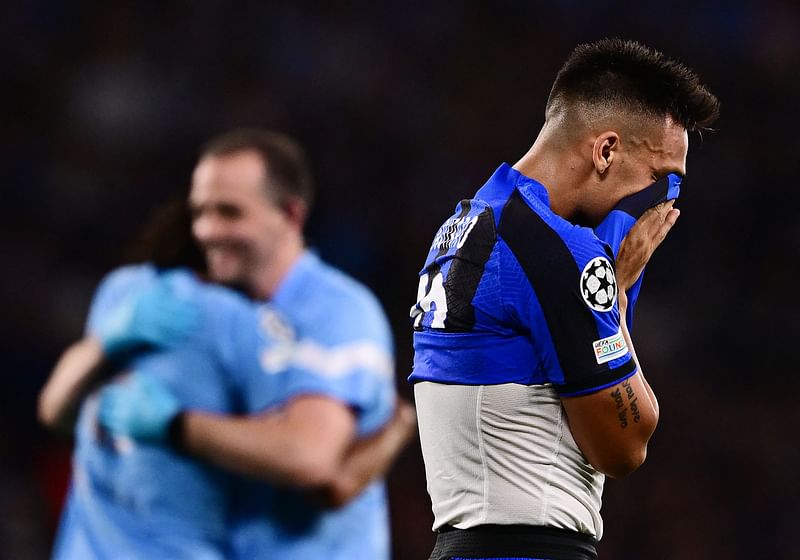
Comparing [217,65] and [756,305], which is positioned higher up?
[217,65]

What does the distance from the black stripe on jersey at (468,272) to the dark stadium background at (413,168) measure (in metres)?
5.84

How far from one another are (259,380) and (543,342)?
1747 millimetres

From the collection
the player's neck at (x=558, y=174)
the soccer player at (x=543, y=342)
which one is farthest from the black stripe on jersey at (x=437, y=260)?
the player's neck at (x=558, y=174)

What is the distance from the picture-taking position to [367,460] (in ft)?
12.7

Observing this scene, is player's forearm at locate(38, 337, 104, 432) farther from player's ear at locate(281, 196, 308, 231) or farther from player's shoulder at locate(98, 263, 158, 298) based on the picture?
player's ear at locate(281, 196, 308, 231)

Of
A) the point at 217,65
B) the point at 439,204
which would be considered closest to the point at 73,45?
the point at 217,65

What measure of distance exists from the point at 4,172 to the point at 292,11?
9.18 feet

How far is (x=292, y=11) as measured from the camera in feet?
31.9

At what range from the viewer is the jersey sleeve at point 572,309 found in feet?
6.82

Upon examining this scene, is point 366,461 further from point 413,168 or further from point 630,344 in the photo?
point 413,168

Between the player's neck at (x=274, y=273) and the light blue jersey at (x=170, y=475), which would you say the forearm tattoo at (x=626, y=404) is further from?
the player's neck at (x=274, y=273)

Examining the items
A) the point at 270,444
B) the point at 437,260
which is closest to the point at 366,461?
the point at 270,444

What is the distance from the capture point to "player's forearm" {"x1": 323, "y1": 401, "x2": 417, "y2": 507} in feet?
12.2

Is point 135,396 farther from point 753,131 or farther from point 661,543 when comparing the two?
point 753,131
